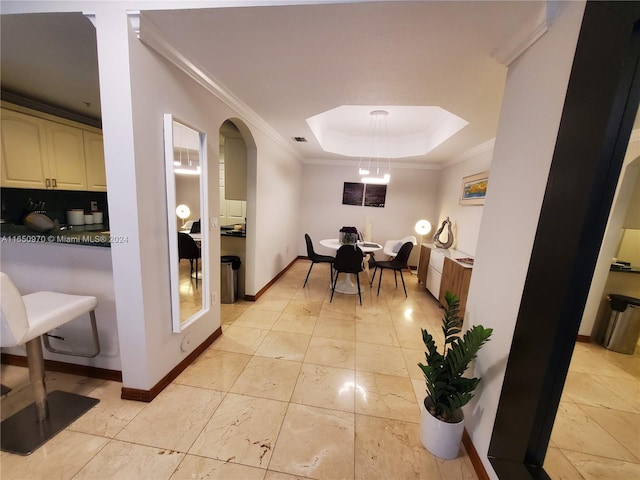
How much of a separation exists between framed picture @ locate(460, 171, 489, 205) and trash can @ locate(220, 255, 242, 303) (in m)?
3.29

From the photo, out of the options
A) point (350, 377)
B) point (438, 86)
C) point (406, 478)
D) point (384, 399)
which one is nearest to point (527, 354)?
point (406, 478)

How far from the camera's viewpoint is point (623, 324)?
2.87 feet

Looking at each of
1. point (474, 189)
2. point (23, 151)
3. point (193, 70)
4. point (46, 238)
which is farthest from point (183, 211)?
point (474, 189)

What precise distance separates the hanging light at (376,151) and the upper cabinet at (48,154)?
11.7ft

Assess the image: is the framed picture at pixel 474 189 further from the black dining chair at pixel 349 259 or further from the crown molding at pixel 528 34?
the crown molding at pixel 528 34

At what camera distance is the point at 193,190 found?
189 cm

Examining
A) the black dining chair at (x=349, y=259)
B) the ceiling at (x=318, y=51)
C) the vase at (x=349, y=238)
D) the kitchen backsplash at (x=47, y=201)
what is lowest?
the black dining chair at (x=349, y=259)

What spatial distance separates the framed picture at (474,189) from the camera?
3.12 metres

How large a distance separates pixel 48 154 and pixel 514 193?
4188 mm

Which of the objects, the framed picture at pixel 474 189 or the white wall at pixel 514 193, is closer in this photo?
the white wall at pixel 514 193

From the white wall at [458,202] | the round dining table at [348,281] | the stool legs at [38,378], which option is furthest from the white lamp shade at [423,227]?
the stool legs at [38,378]

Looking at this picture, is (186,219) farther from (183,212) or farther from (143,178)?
(143,178)

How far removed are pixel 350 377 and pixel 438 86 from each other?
2.31 metres

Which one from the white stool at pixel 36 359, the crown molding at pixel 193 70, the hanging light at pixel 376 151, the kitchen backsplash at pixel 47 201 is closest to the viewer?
the white stool at pixel 36 359
